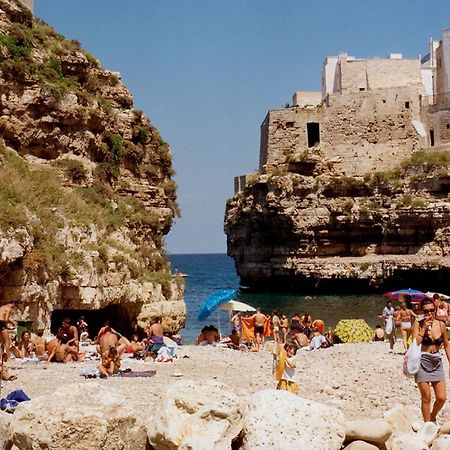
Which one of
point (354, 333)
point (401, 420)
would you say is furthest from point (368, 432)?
point (354, 333)

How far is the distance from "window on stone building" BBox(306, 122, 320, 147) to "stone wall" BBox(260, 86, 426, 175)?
1.89ft

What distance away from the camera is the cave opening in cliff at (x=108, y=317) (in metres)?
19.1

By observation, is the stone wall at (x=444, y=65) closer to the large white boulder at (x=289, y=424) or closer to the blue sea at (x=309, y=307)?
the blue sea at (x=309, y=307)

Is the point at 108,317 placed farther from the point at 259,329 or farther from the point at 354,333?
the point at 354,333

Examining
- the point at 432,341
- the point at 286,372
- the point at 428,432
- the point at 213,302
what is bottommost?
the point at 428,432

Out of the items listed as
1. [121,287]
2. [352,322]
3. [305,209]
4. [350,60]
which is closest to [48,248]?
[121,287]

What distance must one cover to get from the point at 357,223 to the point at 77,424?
1845 inches

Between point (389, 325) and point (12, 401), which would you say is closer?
point (12, 401)

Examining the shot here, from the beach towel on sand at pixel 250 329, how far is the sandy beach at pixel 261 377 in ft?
6.35

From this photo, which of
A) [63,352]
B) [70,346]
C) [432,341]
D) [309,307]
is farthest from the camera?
[309,307]

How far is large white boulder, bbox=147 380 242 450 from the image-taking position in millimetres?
7062

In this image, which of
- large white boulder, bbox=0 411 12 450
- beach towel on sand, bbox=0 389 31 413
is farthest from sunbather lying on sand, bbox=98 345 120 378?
large white boulder, bbox=0 411 12 450

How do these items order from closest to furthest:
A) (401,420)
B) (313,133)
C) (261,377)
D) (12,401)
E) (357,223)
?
(401,420) → (12,401) → (261,377) → (357,223) → (313,133)

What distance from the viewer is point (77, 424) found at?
684 cm
